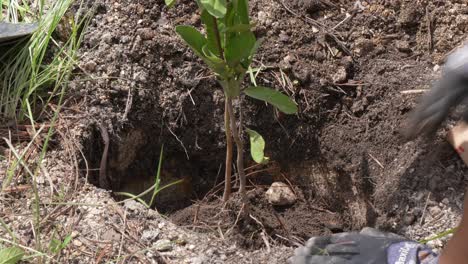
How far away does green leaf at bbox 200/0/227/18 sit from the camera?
149 cm

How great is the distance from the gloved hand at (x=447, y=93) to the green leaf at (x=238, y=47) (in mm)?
457

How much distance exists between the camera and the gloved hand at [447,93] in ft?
4.11

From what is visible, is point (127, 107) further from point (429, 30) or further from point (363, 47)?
point (429, 30)

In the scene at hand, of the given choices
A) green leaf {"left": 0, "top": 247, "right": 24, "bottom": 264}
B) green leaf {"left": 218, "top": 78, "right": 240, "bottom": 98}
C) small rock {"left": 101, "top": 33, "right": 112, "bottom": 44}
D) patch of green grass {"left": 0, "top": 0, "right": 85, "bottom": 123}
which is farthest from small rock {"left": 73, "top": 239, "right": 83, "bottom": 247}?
small rock {"left": 101, "top": 33, "right": 112, "bottom": 44}

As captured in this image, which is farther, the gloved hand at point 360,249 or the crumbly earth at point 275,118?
the crumbly earth at point 275,118

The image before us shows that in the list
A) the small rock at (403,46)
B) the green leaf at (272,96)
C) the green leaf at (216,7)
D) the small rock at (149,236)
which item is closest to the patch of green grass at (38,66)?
the small rock at (149,236)

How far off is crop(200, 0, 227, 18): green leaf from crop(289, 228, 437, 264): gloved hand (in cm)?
75

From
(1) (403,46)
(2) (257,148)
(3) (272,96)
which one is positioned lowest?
(2) (257,148)

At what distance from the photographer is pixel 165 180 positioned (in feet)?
7.64

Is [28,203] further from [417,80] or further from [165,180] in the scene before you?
[417,80]

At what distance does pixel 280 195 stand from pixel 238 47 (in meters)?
0.69

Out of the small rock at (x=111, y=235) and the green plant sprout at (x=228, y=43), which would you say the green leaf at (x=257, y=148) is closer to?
the green plant sprout at (x=228, y=43)

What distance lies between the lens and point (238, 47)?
1.67 metres

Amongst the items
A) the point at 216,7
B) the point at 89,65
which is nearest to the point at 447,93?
the point at 216,7
